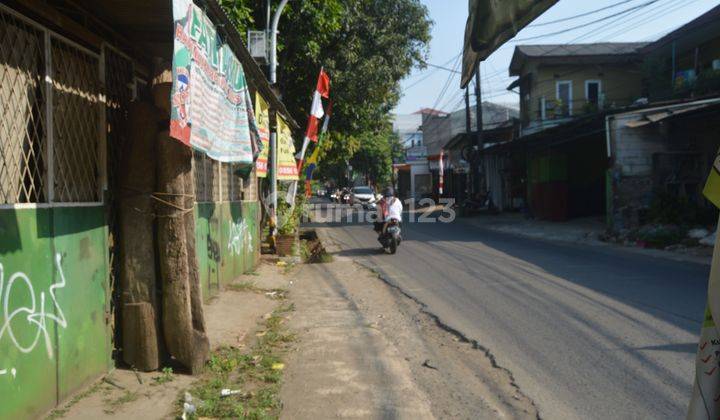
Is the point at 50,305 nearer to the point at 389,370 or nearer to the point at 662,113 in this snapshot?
the point at 389,370

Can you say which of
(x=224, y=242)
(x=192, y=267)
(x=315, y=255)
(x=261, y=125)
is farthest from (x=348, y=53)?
(x=192, y=267)

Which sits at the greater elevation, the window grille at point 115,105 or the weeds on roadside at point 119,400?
the window grille at point 115,105

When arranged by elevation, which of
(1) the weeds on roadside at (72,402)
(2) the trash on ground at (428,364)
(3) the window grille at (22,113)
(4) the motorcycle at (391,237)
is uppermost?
(3) the window grille at (22,113)

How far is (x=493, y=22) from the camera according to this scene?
305cm

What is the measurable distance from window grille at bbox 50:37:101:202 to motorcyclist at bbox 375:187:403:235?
10.5m

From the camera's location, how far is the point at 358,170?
210 ft

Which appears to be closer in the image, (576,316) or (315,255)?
(576,316)

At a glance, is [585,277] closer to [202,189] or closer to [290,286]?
[290,286]

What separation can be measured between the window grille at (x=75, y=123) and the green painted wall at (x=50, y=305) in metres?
0.20

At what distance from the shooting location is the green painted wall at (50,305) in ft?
11.4

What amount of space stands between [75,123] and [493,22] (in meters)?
3.19

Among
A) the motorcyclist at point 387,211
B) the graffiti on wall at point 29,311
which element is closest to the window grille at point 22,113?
the graffiti on wall at point 29,311

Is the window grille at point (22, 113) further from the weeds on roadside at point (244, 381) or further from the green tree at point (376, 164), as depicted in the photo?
the green tree at point (376, 164)

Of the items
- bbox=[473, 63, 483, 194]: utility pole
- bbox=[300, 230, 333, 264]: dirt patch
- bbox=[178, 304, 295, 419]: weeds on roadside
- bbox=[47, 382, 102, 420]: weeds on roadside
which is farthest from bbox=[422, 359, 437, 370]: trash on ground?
bbox=[473, 63, 483, 194]: utility pole
